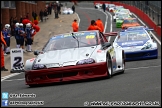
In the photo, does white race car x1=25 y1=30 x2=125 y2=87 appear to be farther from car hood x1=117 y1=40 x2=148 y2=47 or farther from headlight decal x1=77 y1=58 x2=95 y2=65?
car hood x1=117 y1=40 x2=148 y2=47

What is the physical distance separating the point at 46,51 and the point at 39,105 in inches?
204

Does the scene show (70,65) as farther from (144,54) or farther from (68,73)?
(144,54)

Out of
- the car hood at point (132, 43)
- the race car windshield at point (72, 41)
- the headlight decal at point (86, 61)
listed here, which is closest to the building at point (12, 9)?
the car hood at point (132, 43)

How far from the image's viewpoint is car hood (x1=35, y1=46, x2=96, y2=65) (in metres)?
11.6

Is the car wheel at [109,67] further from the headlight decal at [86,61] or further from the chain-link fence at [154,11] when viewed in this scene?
the chain-link fence at [154,11]

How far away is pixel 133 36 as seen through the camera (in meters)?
21.1

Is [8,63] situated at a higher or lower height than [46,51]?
lower

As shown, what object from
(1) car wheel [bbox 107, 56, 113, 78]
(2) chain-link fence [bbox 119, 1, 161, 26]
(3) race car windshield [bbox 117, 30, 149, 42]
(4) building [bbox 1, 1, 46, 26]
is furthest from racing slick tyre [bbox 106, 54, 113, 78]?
(2) chain-link fence [bbox 119, 1, 161, 26]

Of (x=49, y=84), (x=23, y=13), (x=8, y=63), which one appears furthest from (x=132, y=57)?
(x=23, y=13)

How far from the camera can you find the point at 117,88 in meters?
9.48

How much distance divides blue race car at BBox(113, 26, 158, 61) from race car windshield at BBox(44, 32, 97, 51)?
6686 millimetres

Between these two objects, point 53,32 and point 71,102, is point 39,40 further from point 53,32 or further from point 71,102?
point 71,102

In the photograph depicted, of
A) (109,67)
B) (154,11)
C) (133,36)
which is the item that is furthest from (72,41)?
(154,11)

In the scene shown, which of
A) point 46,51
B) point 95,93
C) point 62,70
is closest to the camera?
point 95,93
